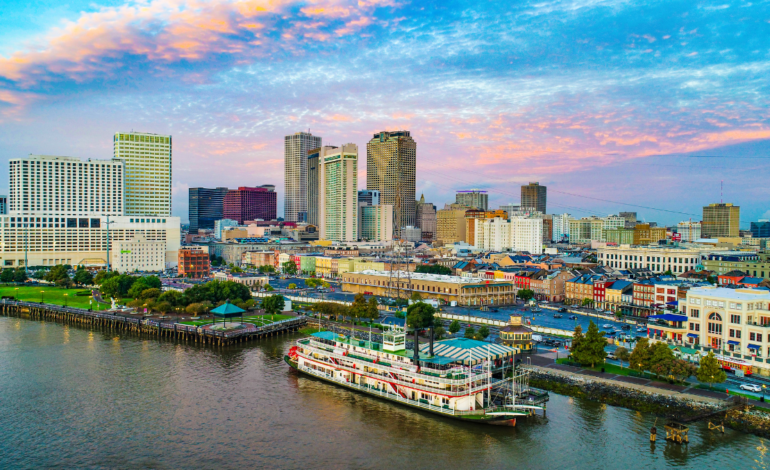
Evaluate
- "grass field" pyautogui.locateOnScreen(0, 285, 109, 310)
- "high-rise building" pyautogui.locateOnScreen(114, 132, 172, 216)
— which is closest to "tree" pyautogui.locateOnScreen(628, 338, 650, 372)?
"grass field" pyautogui.locateOnScreen(0, 285, 109, 310)

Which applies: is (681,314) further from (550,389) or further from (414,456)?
(414,456)

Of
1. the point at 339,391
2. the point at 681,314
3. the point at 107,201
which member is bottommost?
the point at 339,391

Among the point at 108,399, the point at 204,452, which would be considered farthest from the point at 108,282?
the point at 204,452

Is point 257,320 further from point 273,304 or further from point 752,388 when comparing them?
point 752,388

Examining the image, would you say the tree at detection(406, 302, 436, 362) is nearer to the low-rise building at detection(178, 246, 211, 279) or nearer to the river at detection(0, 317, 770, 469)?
the river at detection(0, 317, 770, 469)

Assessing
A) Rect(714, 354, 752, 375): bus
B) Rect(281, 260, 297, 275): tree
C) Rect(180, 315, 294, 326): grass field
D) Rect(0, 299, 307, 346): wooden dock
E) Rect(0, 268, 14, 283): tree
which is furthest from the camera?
Rect(281, 260, 297, 275): tree

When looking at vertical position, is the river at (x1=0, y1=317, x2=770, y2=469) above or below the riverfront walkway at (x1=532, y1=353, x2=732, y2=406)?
below

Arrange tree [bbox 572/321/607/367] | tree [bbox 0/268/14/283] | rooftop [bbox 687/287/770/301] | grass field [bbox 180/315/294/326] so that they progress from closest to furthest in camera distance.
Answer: tree [bbox 572/321/607/367] → rooftop [bbox 687/287/770/301] → grass field [bbox 180/315/294/326] → tree [bbox 0/268/14/283]
